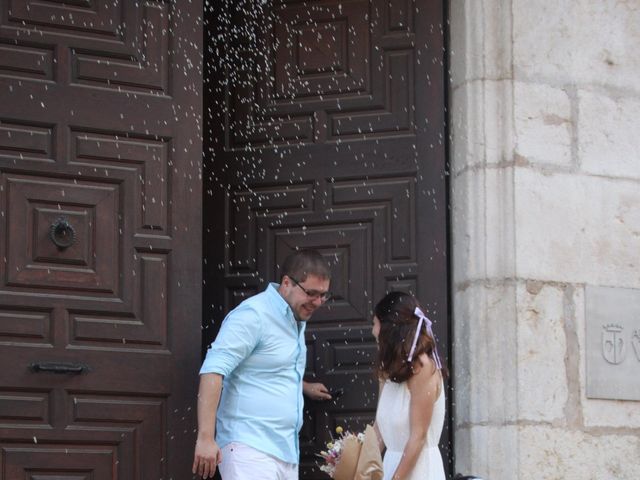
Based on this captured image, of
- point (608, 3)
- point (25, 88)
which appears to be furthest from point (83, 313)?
point (608, 3)

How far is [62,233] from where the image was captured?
7.10 m

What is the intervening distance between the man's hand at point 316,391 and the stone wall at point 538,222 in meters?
0.64

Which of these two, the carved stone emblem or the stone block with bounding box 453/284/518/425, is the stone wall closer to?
the stone block with bounding box 453/284/518/425

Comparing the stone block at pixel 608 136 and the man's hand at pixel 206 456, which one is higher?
the stone block at pixel 608 136

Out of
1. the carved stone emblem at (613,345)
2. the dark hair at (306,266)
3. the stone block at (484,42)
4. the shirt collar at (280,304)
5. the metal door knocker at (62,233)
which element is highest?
the stone block at (484,42)

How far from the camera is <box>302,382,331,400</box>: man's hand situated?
7.48m

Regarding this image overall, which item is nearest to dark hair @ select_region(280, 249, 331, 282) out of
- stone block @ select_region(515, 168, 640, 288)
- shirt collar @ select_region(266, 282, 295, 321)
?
shirt collar @ select_region(266, 282, 295, 321)

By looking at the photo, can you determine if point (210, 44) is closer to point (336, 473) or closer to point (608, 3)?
point (608, 3)

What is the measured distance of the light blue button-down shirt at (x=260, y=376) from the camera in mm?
6730

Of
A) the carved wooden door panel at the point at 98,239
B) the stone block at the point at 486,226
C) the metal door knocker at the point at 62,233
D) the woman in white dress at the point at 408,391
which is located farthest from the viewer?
the stone block at the point at 486,226

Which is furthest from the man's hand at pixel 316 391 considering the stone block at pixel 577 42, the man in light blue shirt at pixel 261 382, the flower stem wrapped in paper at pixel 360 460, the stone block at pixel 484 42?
the stone block at pixel 577 42

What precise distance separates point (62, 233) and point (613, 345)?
266 centimetres

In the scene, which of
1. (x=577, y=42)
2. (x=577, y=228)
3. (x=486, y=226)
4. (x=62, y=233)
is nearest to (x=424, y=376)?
(x=486, y=226)

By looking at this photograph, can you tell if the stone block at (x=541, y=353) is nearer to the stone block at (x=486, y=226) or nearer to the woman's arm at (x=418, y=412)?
the stone block at (x=486, y=226)
